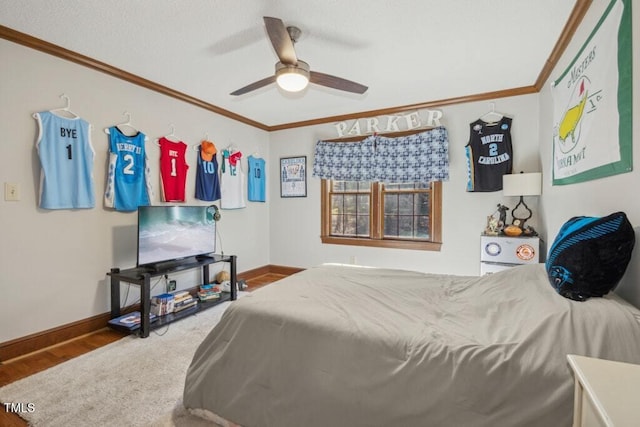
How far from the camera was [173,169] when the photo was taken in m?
3.37

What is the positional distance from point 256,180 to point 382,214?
2.03 meters

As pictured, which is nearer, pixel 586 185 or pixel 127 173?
pixel 586 185

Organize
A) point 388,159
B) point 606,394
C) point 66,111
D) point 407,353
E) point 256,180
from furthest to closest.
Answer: point 256,180 → point 388,159 → point 66,111 → point 407,353 → point 606,394

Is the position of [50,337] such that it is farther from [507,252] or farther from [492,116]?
[492,116]

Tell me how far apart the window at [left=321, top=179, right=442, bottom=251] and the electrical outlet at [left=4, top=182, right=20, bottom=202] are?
331 cm

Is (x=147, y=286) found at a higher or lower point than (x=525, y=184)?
lower

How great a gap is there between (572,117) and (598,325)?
164cm

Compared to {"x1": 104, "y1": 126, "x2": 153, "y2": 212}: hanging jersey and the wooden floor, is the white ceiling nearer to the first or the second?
{"x1": 104, "y1": 126, "x2": 153, "y2": 212}: hanging jersey

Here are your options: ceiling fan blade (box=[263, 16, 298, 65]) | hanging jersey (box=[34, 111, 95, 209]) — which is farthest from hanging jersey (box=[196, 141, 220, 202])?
ceiling fan blade (box=[263, 16, 298, 65])

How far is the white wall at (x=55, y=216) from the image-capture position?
222 centimetres

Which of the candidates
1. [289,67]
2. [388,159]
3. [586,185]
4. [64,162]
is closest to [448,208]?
[388,159]

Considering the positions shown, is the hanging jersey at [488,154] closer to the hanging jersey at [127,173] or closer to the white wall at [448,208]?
the white wall at [448,208]

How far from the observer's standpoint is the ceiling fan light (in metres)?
2.12

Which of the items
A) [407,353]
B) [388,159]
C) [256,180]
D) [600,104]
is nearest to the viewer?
[407,353]
